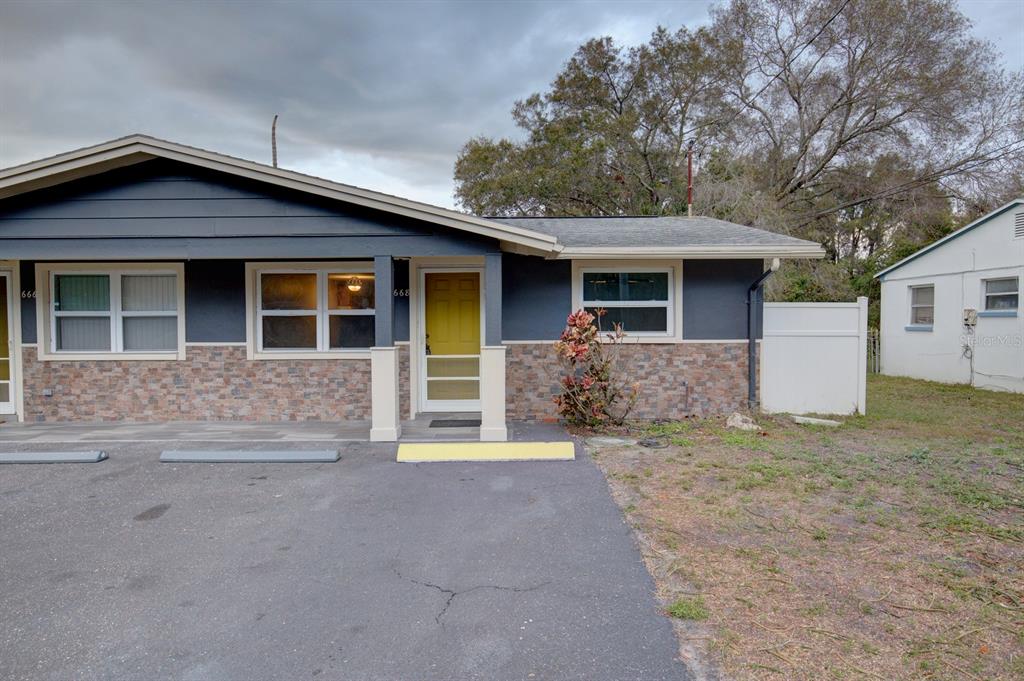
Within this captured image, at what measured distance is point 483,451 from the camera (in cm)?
646

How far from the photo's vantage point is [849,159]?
20281 millimetres

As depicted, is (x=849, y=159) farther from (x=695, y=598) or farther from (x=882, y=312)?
(x=695, y=598)

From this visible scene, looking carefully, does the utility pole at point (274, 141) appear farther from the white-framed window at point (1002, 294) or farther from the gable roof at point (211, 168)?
the white-framed window at point (1002, 294)

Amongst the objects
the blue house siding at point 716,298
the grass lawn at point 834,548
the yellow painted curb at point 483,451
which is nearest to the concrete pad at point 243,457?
the yellow painted curb at point 483,451

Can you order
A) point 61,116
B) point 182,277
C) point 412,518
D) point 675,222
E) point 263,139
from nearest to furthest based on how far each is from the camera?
1. point 412,518
2. point 182,277
3. point 675,222
4. point 61,116
5. point 263,139

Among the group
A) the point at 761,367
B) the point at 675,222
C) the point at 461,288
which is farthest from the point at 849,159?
the point at 461,288

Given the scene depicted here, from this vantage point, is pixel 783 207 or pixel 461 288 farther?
pixel 783 207

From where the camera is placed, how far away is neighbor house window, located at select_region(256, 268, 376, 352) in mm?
8305

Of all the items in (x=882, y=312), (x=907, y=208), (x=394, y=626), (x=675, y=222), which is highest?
(x=907, y=208)

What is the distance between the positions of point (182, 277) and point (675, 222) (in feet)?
26.2

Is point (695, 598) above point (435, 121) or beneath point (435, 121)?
beneath

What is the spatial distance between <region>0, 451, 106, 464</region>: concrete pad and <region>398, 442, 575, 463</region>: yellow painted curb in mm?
3281

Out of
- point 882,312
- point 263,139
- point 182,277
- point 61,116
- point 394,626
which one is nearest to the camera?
point 394,626

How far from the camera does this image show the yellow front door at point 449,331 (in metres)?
8.66
